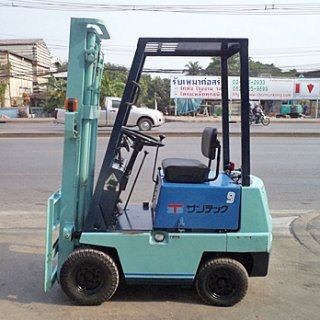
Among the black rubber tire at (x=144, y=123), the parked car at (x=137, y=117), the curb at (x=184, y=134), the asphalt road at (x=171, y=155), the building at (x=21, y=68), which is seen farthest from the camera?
the building at (x=21, y=68)

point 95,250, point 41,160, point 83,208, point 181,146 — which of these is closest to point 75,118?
point 83,208

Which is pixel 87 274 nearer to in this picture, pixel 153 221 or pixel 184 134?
pixel 153 221

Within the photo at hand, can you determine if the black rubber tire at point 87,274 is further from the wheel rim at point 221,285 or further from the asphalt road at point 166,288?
the wheel rim at point 221,285

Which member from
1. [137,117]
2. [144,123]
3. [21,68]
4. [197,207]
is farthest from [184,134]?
[21,68]

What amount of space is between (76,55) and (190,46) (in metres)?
0.97

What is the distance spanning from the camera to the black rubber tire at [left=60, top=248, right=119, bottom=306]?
349cm

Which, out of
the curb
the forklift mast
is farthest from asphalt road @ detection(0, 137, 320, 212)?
the forklift mast

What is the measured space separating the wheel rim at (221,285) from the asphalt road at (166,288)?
0.44 ft

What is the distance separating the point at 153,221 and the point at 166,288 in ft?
2.18

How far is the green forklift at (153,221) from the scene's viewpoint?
3457 millimetres

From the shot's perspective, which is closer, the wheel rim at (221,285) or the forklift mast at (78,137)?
the forklift mast at (78,137)

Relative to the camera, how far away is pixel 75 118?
3398 millimetres

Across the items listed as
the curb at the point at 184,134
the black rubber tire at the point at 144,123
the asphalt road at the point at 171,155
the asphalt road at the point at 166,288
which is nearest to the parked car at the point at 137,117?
the black rubber tire at the point at 144,123

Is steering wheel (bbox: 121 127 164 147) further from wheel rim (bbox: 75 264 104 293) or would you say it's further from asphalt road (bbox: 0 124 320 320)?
asphalt road (bbox: 0 124 320 320)
